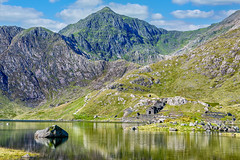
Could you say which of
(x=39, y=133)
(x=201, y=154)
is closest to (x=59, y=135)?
(x=39, y=133)

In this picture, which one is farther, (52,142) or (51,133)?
(51,133)

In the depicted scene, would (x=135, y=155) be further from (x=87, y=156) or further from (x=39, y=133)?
(x=39, y=133)

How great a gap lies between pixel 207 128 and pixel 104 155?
115423 millimetres

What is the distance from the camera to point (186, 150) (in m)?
83.4

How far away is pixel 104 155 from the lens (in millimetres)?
73500

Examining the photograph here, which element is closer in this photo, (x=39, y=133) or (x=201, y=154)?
(x=201, y=154)

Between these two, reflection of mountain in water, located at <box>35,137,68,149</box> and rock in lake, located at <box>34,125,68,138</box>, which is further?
rock in lake, located at <box>34,125,68,138</box>

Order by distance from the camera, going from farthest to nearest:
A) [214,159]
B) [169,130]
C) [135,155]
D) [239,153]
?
[169,130] → [239,153] → [135,155] → [214,159]

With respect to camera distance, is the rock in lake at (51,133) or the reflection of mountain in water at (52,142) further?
the rock in lake at (51,133)

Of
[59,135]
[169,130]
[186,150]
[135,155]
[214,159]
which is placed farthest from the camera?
[169,130]

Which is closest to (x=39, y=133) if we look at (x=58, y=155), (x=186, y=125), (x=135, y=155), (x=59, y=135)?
(x=59, y=135)

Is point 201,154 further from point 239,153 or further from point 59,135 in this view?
point 59,135

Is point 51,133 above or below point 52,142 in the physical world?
above

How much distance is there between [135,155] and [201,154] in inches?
771
